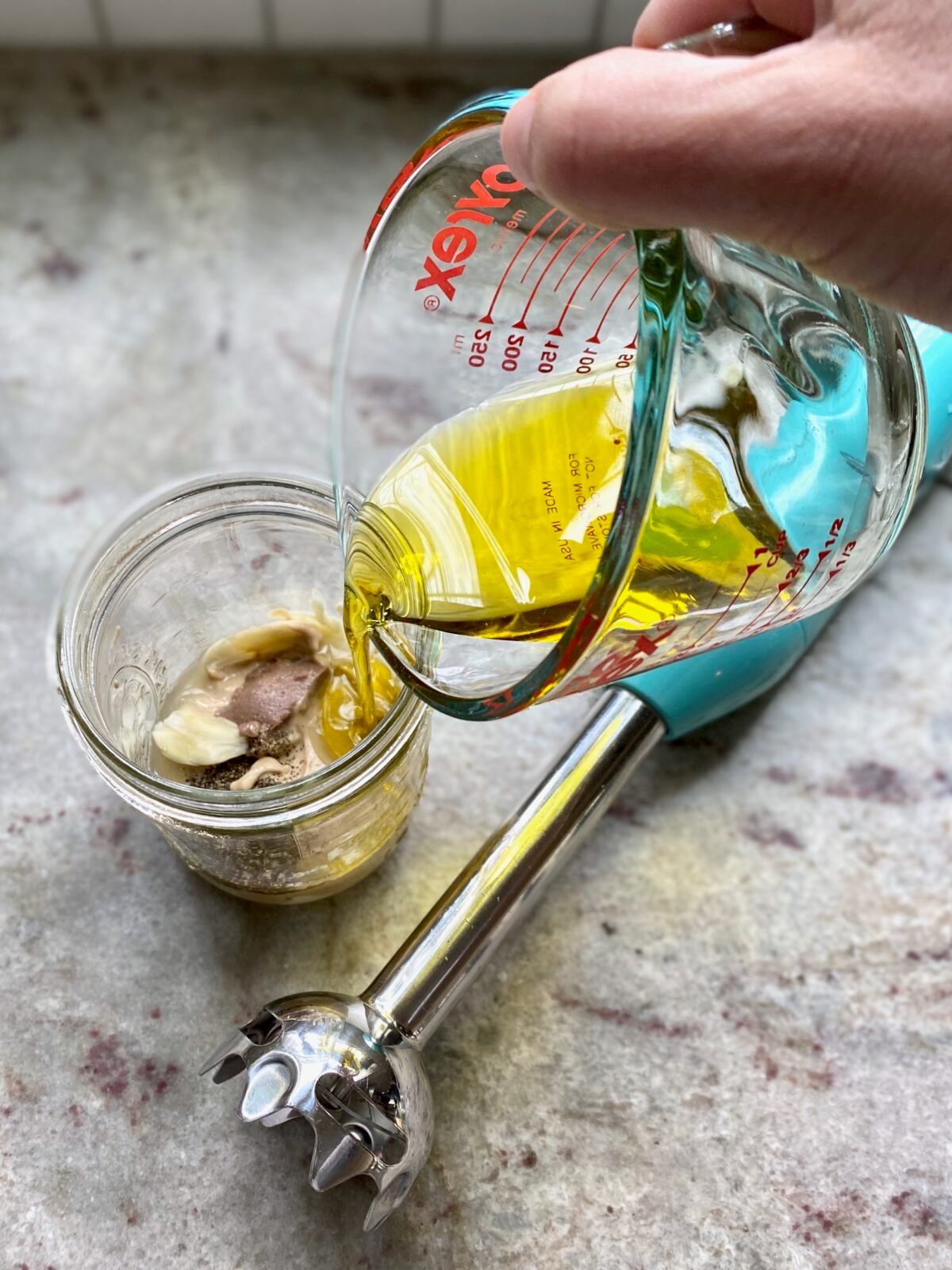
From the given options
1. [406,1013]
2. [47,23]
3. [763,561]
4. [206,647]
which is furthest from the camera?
[47,23]

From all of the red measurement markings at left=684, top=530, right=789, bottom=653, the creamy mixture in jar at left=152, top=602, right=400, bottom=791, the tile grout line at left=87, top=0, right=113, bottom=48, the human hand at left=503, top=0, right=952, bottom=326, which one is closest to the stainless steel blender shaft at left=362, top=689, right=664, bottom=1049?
the creamy mixture in jar at left=152, top=602, right=400, bottom=791

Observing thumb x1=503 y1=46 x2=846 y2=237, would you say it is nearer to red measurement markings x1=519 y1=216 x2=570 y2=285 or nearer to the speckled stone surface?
red measurement markings x1=519 y1=216 x2=570 y2=285

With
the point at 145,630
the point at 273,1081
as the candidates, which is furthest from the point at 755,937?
the point at 145,630

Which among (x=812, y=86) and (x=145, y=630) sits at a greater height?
(x=812, y=86)

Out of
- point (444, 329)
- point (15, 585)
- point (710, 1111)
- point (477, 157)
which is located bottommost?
point (710, 1111)

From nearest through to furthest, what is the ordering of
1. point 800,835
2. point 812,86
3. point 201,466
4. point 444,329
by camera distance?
1. point 812,86
2. point 444,329
3. point 800,835
4. point 201,466

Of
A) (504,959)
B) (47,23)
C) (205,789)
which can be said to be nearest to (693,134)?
(205,789)

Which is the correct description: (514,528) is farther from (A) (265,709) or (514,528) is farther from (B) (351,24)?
(B) (351,24)

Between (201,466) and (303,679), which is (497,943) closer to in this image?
(303,679)
